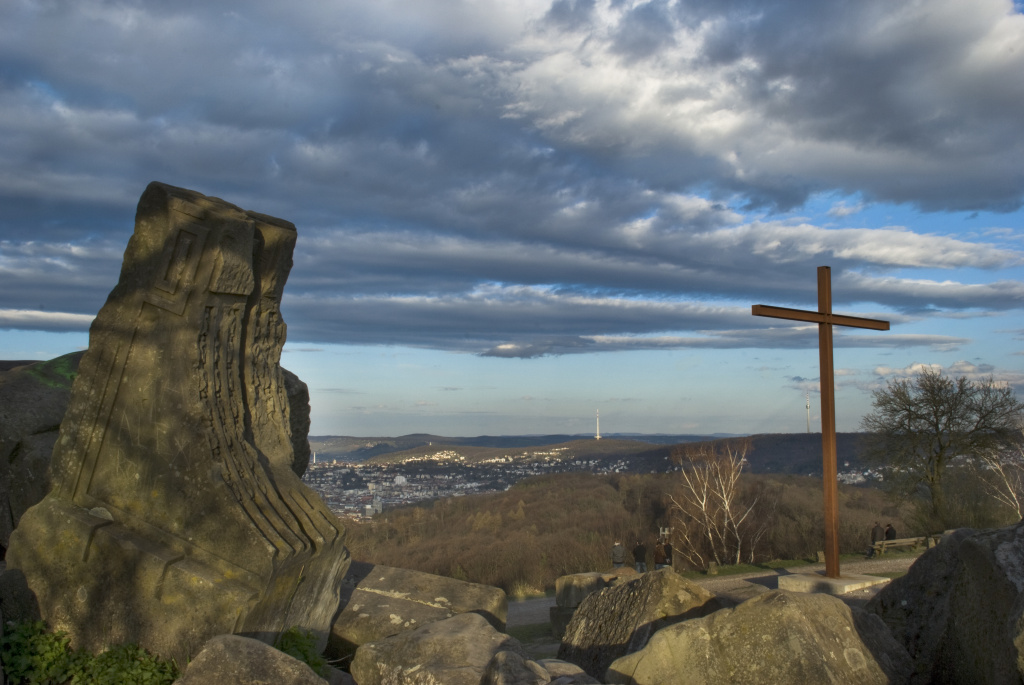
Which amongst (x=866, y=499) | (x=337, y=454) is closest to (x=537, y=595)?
(x=866, y=499)

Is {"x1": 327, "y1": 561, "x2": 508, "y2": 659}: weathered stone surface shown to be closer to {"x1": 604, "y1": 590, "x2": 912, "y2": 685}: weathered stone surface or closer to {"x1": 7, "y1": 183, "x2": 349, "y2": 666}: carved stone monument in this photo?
{"x1": 7, "y1": 183, "x2": 349, "y2": 666}: carved stone monument

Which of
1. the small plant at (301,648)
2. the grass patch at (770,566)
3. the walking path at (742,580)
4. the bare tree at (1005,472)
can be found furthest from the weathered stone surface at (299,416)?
the bare tree at (1005,472)

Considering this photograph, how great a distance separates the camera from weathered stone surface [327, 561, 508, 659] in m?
7.23

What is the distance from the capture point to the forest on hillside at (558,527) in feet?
95.4

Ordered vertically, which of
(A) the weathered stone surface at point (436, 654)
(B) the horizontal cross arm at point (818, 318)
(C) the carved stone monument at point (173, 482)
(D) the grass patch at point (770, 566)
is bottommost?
(D) the grass patch at point (770, 566)

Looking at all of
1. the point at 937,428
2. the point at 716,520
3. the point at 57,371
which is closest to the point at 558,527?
the point at 716,520

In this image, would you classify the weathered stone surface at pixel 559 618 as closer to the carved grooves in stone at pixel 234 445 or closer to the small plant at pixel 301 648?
the small plant at pixel 301 648

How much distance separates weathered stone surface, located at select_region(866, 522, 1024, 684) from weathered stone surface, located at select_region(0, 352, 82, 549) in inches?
308

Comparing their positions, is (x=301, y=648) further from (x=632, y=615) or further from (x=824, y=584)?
(x=824, y=584)

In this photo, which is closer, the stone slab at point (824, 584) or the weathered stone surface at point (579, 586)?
the stone slab at point (824, 584)

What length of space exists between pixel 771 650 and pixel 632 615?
1.67 meters

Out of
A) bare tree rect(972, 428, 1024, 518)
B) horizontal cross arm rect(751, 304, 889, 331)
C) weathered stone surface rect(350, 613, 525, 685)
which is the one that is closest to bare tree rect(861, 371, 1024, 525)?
bare tree rect(972, 428, 1024, 518)

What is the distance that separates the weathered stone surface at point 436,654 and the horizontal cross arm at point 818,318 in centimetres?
641

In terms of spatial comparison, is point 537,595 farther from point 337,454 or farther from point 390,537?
point 337,454
